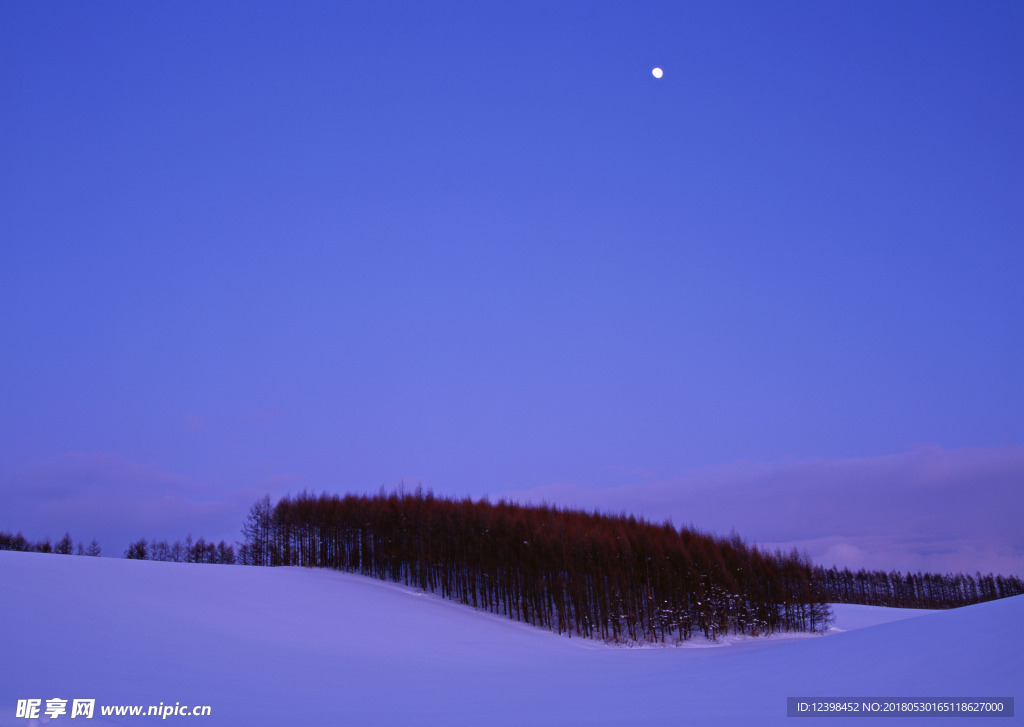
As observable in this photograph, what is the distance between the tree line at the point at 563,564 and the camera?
1665 inches

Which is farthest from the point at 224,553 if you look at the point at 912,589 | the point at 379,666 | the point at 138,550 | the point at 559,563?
the point at 912,589

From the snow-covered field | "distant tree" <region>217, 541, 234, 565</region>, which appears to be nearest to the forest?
the snow-covered field

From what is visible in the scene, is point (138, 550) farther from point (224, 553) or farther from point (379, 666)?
point (379, 666)

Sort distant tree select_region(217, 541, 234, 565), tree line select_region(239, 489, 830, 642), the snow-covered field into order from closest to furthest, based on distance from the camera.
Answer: the snow-covered field
tree line select_region(239, 489, 830, 642)
distant tree select_region(217, 541, 234, 565)

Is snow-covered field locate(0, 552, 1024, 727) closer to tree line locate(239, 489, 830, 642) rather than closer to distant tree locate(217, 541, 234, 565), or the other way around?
tree line locate(239, 489, 830, 642)

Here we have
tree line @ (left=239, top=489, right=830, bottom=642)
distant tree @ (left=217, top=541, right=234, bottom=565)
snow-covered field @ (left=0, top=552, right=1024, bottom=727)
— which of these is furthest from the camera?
distant tree @ (left=217, top=541, right=234, bottom=565)

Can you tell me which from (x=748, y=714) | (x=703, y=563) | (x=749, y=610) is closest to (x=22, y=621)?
(x=748, y=714)

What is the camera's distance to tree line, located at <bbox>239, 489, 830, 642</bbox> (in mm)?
42281

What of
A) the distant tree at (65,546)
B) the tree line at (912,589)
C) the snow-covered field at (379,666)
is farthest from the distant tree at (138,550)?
the tree line at (912,589)

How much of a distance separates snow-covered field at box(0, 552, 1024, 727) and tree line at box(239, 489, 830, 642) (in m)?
12.2

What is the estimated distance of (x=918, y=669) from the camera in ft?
39.9

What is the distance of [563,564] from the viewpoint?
141 ft

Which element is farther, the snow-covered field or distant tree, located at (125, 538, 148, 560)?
distant tree, located at (125, 538, 148, 560)

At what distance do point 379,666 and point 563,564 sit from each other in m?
24.1
